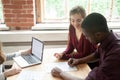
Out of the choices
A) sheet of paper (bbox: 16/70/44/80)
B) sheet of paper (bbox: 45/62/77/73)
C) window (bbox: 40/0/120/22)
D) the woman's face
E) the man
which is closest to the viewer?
the man

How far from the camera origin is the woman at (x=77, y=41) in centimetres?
192

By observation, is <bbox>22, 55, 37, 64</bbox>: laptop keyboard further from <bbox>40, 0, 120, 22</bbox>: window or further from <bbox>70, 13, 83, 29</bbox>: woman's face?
<bbox>40, 0, 120, 22</bbox>: window

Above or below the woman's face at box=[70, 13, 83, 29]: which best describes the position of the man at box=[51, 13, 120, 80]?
below

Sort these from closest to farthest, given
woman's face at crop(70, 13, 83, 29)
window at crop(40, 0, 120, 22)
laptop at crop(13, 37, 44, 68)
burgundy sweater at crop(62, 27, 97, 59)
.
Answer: laptop at crop(13, 37, 44, 68), burgundy sweater at crop(62, 27, 97, 59), woman's face at crop(70, 13, 83, 29), window at crop(40, 0, 120, 22)

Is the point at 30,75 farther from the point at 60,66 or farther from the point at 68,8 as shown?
the point at 68,8

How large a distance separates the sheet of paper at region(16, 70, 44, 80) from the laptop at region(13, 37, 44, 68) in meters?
0.13

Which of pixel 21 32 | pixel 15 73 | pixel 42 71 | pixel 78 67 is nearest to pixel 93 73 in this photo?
pixel 78 67

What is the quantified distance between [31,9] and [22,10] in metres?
0.13

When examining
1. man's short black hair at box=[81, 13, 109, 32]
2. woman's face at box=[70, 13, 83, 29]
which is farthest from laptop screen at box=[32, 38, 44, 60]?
man's short black hair at box=[81, 13, 109, 32]

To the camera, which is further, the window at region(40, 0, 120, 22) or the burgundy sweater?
the window at region(40, 0, 120, 22)

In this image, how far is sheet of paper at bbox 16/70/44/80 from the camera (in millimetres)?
1546

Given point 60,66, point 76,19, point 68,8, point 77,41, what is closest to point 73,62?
point 60,66

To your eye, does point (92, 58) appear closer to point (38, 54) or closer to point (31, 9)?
point (38, 54)

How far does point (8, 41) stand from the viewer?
2.91 m
